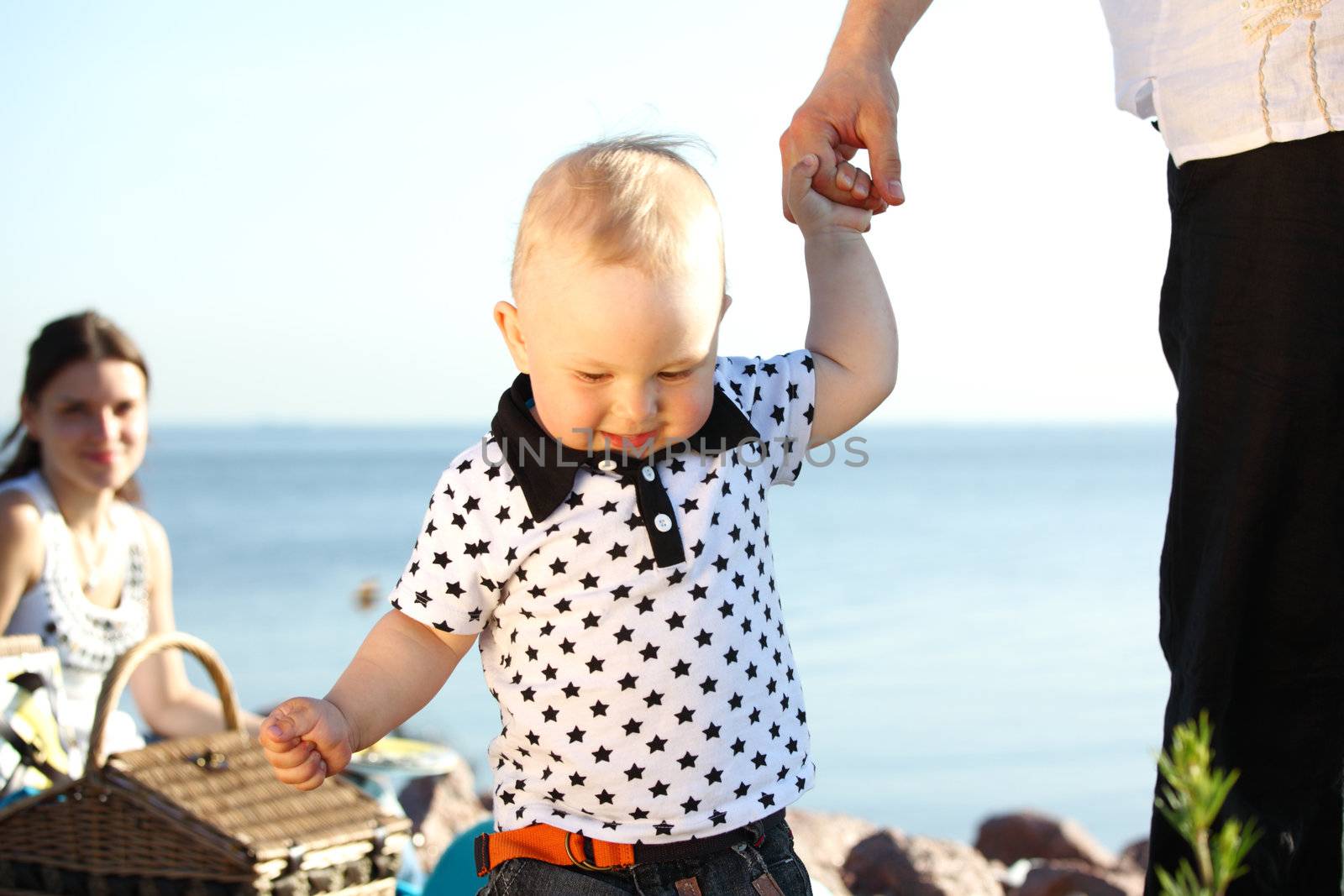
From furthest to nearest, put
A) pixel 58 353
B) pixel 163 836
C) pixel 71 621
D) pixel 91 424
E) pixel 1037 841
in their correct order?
pixel 1037 841, pixel 58 353, pixel 91 424, pixel 71 621, pixel 163 836

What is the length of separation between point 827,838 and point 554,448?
415 cm

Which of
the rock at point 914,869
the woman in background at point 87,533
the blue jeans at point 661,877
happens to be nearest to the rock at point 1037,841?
the rock at point 914,869

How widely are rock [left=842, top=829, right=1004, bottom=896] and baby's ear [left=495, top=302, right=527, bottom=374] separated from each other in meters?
3.75

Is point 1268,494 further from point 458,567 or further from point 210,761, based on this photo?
point 210,761

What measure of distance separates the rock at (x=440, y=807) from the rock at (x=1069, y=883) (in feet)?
7.60

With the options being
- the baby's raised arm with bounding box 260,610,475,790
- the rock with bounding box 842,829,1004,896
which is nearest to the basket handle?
the baby's raised arm with bounding box 260,610,475,790

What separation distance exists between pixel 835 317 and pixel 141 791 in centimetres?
195

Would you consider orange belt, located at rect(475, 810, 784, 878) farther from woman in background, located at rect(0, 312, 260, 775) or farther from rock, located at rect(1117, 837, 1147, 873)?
rock, located at rect(1117, 837, 1147, 873)

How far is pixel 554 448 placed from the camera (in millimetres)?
2111

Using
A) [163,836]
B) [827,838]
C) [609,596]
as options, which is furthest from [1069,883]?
[609,596]

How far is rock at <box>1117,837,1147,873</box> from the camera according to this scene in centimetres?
633

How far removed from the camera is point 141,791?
3.22 m

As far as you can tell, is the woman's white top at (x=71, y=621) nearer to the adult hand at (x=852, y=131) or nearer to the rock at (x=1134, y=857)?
the adult hand at (x=852, y=131)

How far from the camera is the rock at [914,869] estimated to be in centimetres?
531
